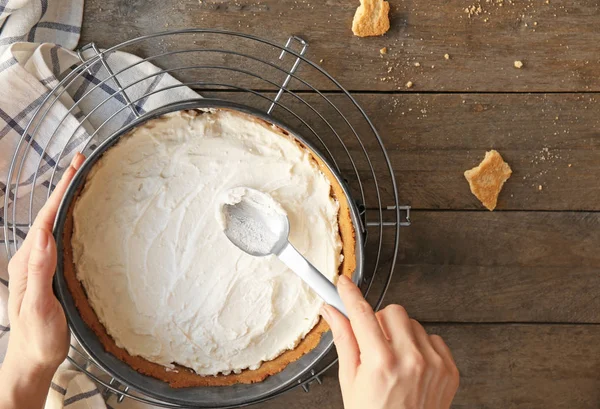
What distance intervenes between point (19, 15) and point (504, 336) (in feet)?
3.54

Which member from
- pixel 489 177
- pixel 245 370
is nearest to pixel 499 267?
pixel 489 177

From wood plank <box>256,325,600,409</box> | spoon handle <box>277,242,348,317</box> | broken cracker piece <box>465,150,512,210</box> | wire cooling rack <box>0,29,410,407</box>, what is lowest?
wood plank <box>256,325,600,409</box>

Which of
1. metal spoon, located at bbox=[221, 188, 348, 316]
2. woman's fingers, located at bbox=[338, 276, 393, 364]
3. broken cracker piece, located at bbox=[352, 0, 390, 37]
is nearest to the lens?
woman's fingers, located at bbox=[338, 276, 393, 364]

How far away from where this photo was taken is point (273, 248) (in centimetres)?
87

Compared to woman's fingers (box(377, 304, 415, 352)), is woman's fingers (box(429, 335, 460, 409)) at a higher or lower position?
lower

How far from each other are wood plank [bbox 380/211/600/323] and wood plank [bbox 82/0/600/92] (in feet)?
0.85

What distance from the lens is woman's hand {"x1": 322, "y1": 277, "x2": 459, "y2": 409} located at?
2.17ft

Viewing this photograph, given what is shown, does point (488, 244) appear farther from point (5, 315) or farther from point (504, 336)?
point (5, 315)

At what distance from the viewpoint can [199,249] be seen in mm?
917

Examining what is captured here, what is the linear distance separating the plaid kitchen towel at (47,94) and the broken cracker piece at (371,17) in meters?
0.33

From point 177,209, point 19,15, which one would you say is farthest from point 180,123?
point 19,15

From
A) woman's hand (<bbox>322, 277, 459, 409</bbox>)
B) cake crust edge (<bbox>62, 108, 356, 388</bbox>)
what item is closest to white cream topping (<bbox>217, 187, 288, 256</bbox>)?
cake crust edge (<bbox>62, 108, 356, 388</bbox>)

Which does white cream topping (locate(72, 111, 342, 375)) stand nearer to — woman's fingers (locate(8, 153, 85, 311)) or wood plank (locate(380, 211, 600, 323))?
woman's fingers (locate(8, 153, 85, 311))

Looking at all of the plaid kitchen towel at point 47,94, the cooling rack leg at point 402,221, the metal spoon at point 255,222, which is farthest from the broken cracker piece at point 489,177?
the plaid kitchen towel at point 47,94
